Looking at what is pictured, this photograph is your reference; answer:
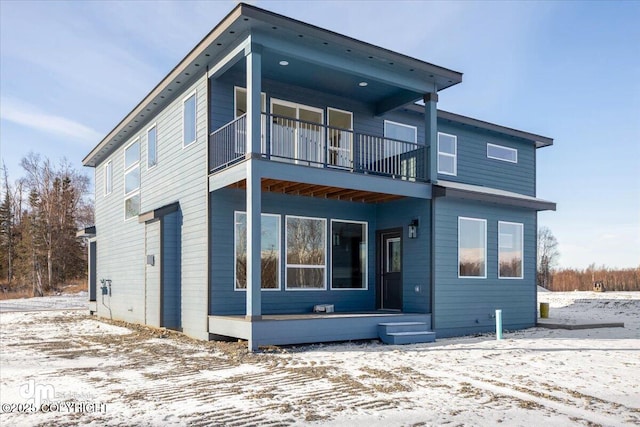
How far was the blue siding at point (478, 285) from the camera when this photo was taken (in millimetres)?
12109

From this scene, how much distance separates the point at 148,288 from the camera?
13.4 meters

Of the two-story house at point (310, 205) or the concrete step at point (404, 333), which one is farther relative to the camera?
the concrete step at point (404, 333)

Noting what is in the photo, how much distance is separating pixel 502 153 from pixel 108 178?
1349 centimetres

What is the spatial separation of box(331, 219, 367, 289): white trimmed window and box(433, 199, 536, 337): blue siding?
2.13 metres

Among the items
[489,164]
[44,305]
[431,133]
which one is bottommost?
[44,305]

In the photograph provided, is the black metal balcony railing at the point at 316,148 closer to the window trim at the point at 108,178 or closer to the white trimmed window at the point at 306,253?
the white trimmed window at the point at 306,253

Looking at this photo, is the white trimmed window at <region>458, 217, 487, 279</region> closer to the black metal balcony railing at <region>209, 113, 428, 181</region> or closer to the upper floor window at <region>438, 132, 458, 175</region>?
the black metal balcony railing at <region>209, 113, 428, 181</region>

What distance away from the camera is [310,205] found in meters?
12.7

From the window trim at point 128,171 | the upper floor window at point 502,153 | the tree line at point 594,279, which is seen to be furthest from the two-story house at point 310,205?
the tree line at point 594,279

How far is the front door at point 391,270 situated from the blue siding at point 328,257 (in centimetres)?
24

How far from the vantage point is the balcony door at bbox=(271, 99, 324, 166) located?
11531mm

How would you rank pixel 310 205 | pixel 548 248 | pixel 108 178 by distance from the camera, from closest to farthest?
pixel 310 205
pixel 108 178
pixel 548 248

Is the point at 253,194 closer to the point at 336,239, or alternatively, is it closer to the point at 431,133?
the point at 336,239

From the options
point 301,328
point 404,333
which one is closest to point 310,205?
point 301,328
